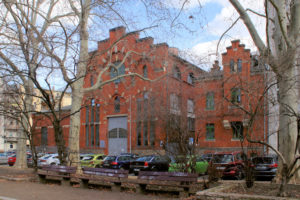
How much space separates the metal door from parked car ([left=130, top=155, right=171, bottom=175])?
17.7 m

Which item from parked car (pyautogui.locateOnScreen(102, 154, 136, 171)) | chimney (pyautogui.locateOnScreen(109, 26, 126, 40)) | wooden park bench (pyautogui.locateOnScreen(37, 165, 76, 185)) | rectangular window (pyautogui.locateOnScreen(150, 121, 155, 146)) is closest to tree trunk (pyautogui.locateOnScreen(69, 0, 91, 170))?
wooden park bench (pyautogui.locateOnScreen(37, 165, 76, 185))

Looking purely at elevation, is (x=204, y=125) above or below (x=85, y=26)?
below

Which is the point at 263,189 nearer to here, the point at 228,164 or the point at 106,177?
the point at 106,177

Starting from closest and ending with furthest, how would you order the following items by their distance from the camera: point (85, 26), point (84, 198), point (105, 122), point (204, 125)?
point (84, 198) < point (85, 26) < point (204, 125) < point (105, 122)

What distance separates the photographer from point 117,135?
39.7m

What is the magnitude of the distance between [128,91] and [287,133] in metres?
28.8

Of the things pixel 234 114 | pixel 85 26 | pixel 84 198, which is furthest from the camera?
pixel 234 114

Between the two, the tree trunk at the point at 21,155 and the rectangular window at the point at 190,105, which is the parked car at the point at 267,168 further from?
the rectangular window at the point at 190,105

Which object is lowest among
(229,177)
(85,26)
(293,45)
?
(229,177)

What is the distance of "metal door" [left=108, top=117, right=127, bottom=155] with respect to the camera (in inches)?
1533

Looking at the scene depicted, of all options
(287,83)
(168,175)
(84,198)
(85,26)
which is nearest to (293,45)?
(287,83)

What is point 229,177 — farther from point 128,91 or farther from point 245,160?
point 128,91

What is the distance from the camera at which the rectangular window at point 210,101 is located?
3234cm

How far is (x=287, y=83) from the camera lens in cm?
1120
